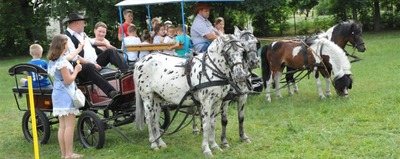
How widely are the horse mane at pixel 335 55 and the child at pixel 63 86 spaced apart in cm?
499

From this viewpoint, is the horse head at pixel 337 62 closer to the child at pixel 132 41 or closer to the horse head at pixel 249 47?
the horse head at pixel 249 47

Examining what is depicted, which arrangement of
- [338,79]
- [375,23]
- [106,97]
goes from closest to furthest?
[106,97], [338,79], [375,23]

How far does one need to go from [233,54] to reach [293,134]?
1883mm

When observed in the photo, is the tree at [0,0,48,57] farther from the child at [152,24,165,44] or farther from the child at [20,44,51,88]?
the child at [20,44,51,88]

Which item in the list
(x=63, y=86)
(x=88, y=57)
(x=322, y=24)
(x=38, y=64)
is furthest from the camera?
(x=322, y=24)

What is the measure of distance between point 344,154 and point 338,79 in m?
3.47

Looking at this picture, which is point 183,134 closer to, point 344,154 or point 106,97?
point 106,97

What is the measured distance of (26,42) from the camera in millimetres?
30625

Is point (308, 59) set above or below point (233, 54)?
below

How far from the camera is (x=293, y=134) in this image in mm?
7270

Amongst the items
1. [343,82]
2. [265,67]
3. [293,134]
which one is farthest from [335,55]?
[293,134]

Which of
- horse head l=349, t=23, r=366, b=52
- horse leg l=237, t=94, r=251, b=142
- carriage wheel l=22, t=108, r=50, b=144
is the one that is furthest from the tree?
horse leg l=237, t=94, r=251, b=142

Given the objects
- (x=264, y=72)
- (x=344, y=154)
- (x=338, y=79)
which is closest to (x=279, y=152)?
(x=344, y=154)

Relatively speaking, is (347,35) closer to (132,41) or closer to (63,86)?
(132,41)
